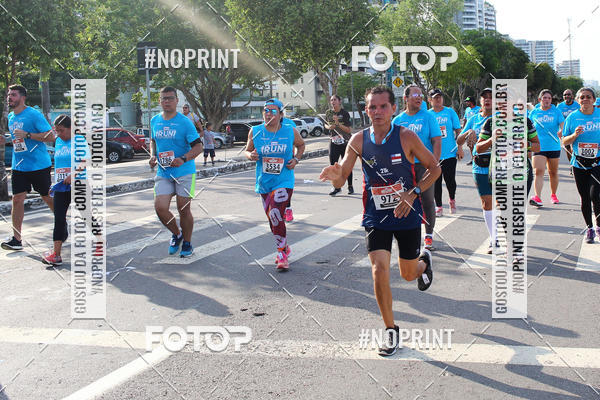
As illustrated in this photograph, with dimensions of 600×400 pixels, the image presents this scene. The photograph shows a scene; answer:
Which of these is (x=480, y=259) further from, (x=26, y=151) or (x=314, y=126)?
(x=314, y=126)

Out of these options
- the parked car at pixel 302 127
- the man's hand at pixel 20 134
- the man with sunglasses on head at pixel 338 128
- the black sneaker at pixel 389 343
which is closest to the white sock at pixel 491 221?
the black sneaker at pixel 389 343

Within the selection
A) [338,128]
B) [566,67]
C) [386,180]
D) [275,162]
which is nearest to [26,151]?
[275,162]

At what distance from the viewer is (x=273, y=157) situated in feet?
23.5

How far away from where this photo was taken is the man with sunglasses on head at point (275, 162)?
6.97 metres

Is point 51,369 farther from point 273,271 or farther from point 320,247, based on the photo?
point 320,247

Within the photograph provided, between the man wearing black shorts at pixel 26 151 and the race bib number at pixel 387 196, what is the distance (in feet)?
16.5

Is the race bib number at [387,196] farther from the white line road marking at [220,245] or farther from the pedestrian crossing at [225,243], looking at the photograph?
the white line road marking at [220,245]

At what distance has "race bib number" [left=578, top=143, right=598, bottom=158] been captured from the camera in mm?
7512

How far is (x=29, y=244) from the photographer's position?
8.70 metres

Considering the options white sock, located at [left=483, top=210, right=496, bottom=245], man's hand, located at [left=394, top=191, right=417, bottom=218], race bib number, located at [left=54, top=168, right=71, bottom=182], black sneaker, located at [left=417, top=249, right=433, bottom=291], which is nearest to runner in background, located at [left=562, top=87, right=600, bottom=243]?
white sock, located at [left=483, top=210, right=496, bottom=245]

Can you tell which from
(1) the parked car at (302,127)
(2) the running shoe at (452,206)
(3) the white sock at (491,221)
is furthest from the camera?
(1) the parked car at (302,127)

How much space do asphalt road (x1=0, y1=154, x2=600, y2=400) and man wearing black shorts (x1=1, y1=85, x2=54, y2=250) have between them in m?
0.77

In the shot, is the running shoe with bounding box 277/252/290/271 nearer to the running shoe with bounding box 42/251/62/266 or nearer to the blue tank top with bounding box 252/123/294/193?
the blue tank top with bounding box 252/123/294/193

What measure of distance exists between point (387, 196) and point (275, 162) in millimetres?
2747
